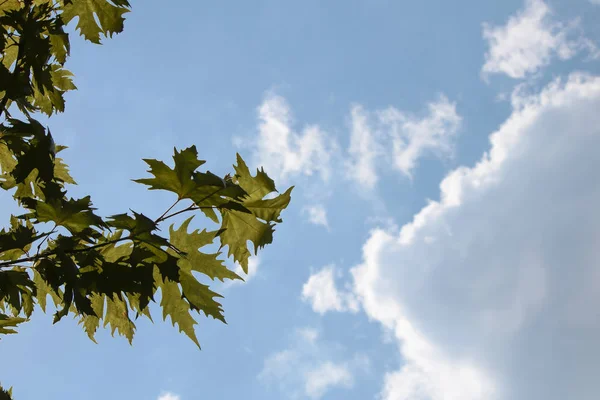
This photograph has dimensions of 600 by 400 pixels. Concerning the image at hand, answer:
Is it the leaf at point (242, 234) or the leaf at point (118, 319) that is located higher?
the leaf at point (242, 234)

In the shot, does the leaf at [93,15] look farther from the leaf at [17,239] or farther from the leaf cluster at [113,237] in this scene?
the leaf at [17,239]

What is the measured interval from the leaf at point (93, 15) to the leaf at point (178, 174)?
1863 mm

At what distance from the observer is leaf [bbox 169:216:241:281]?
3.17 metres

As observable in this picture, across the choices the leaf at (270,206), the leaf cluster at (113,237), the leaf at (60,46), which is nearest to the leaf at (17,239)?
the leaf cluster at (113,237)

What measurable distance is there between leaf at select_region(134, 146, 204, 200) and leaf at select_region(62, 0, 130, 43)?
1.86 meters

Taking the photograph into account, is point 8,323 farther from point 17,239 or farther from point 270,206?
point 270,206

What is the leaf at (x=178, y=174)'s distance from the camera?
2.88 meters

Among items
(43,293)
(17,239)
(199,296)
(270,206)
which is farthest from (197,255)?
(43,293)

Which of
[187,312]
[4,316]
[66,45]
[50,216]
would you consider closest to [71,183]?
[66,45]

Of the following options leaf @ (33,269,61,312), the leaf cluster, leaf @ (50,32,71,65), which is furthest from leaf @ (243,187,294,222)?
leaf @ (50,32,71,65)

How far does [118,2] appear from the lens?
3857 millimetres

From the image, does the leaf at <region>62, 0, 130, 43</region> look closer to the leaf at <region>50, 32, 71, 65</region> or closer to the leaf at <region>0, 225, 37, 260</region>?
the leaf at <region>50, 32, 71, 65</region>

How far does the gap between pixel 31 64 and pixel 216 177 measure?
149cm

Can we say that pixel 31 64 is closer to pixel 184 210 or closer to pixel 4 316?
pixel 184 210
